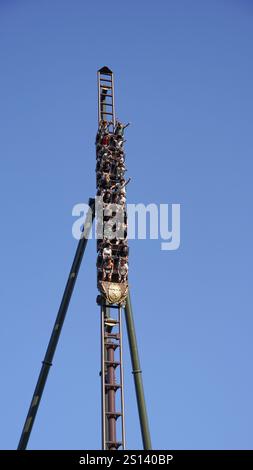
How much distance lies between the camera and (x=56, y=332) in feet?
180

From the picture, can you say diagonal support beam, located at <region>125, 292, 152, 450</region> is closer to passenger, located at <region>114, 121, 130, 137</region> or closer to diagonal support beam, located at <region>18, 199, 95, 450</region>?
diagonal support beam, located at <region>18, 199, 95, 450</region>

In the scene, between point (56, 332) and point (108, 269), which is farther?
point (56, 332)

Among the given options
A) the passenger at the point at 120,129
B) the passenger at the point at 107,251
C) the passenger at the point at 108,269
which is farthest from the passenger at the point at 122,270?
the passenger at the point at 120,129

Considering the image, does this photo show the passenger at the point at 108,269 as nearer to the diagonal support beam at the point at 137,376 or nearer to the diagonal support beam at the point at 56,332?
the diagonal support beam at the point at 137,376

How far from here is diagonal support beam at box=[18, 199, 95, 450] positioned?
52.3 meters

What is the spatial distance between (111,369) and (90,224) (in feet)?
31.3

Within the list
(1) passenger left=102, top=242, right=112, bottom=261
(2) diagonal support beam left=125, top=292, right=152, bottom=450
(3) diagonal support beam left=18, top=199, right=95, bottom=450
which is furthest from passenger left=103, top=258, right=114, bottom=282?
(3) diagonal support beam left=18, top=199, right=95, bottom=450

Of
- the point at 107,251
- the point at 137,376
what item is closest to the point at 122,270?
the point at 107,251

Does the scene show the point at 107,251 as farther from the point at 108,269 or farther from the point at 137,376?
the point at 137,376

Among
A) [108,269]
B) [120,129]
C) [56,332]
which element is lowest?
[56,332]

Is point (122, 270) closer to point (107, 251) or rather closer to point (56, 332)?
point (107, 251)

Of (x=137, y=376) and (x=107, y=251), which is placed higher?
(x=107, y=251)

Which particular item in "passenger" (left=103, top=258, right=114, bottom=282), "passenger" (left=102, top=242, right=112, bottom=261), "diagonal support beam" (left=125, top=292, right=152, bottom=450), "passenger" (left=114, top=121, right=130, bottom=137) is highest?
"passenger" (left=114, top=121, right=130, bottom=137)

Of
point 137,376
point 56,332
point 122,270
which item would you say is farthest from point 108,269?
point 137,376
